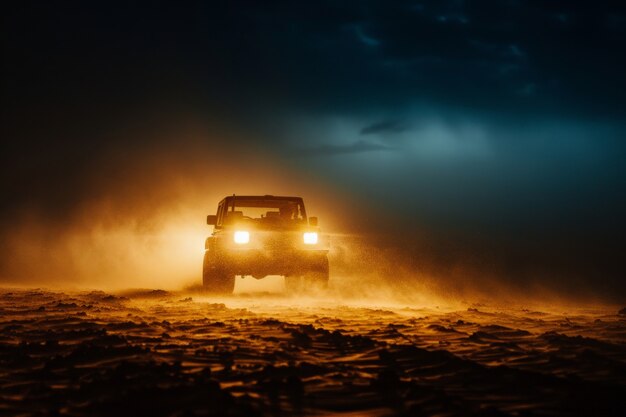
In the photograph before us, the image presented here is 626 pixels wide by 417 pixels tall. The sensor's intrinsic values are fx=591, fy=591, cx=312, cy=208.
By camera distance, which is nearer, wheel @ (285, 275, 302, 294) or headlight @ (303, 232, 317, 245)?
headlight @ (303, 232, 317, 245)

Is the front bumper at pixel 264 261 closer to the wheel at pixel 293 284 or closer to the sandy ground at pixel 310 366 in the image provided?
the wheel at pixel 293 284

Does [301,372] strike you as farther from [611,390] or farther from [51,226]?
[51,226]

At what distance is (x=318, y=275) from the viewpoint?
1048 centimetres

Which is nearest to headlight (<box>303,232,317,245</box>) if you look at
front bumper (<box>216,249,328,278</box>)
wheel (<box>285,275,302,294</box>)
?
front bumper (<box>216,249,328,278</box>)

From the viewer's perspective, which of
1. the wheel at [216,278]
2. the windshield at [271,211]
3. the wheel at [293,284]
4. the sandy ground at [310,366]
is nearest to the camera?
the sandy ground at [310,366]

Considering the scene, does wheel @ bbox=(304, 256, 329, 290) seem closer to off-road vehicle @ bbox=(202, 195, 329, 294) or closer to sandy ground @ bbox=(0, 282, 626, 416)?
off-road vehicle @ bbox=(202, 195, 329, 294)

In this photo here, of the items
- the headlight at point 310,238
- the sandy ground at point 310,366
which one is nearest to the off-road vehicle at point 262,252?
the headlight at point 310,238

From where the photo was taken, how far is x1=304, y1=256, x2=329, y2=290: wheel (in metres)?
10.4

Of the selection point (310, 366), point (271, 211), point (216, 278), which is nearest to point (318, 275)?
point (271, 211)

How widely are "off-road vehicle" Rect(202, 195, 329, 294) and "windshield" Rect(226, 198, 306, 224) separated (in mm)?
21

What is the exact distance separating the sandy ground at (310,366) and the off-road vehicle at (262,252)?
3.05 meters

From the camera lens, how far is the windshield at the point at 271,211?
10.8 m

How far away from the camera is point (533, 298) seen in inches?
496

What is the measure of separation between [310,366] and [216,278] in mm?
6498
